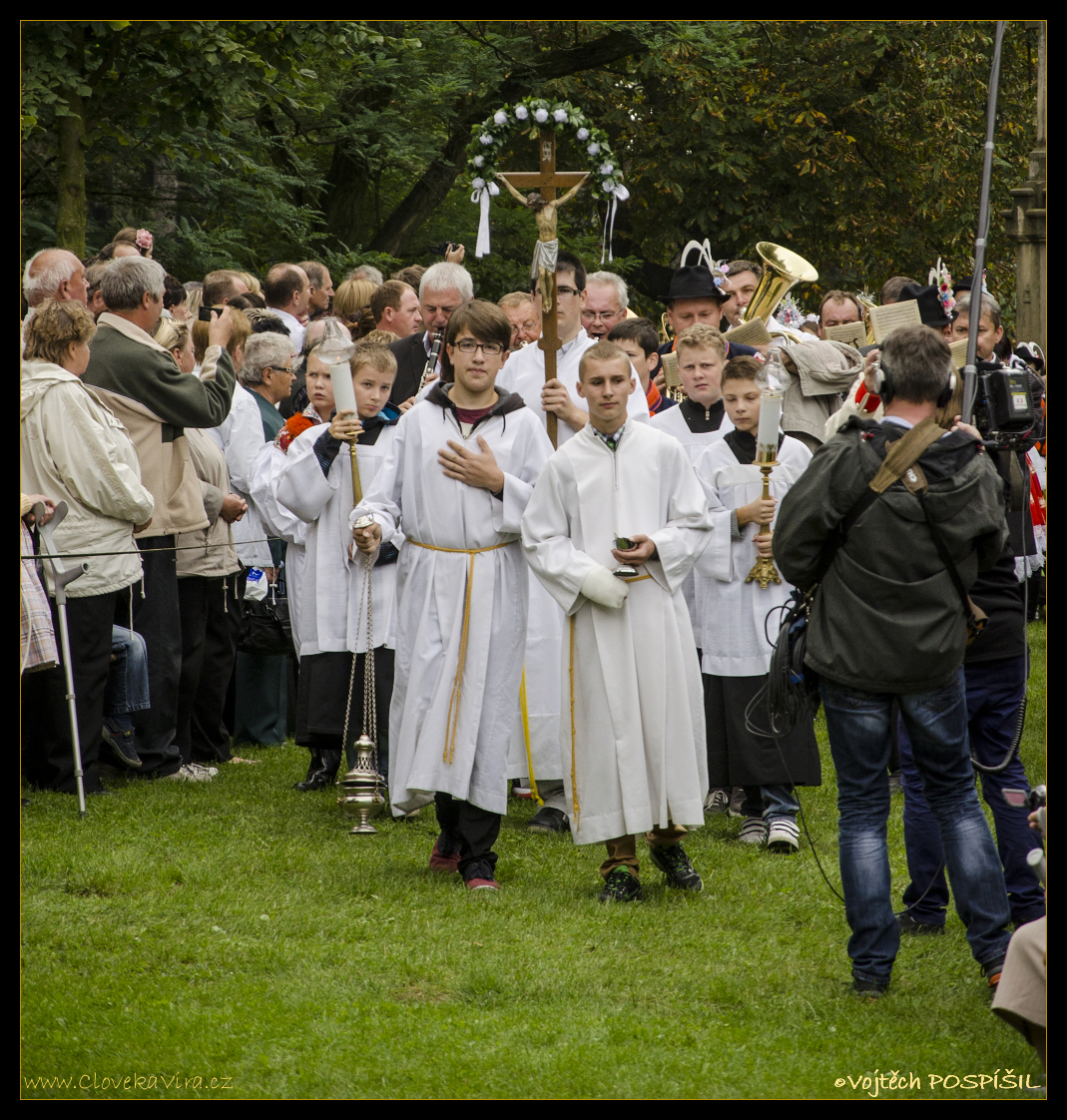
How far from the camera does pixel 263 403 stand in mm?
8852

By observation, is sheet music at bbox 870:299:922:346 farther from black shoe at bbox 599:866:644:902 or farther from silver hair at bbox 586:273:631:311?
silver hair at bbox 586:273:631:311

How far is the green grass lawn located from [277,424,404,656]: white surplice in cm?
105

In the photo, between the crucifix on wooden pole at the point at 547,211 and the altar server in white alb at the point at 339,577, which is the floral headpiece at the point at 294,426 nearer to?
the altar server in white alb at the point at 339,577

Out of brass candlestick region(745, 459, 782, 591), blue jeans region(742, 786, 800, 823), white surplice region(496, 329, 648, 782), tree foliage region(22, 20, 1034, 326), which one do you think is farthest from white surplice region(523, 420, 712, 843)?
tree foliage region(22, 20, 1034, 326)

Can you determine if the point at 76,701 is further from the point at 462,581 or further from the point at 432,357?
A: the point at 432,357

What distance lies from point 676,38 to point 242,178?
5690 millimetres

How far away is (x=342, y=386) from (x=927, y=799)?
10.5 feet

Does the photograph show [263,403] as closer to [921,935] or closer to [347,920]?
[347,920]

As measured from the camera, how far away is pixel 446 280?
8320 mm

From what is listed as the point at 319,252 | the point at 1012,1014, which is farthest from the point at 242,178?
the point at 1012,1014

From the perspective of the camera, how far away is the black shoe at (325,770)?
7.93 metres

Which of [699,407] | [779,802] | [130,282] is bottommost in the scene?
[779,802]

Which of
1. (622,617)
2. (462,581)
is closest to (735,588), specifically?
(622,617)

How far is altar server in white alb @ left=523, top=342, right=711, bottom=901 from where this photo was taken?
579 cm
